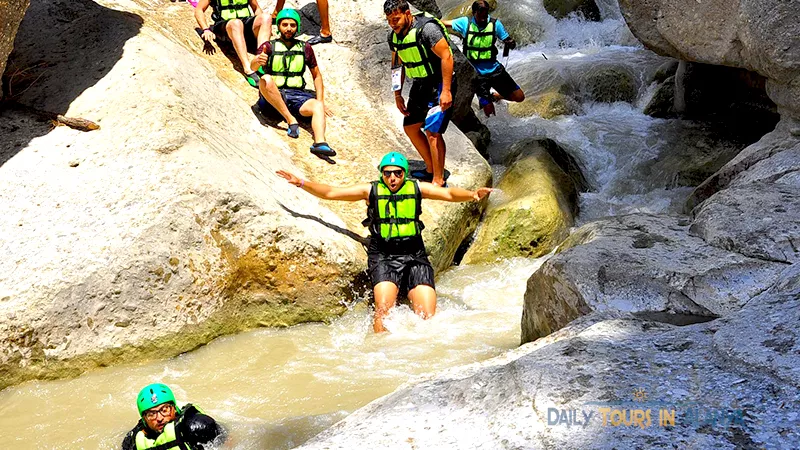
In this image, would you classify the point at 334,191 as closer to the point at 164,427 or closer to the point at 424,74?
the point at 424,74

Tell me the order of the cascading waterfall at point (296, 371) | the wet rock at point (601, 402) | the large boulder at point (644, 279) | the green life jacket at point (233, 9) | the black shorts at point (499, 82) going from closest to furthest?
the wet rock at point (601, 402) < the large boulder at point (644, 279) < the cascading waterfall at point (296, 371) < the green life jacket at point (233, 9) < the black shorts at point (499, 82)

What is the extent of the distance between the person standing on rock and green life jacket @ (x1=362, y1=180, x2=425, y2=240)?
0.86 m

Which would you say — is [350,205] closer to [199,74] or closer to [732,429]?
[199,74]

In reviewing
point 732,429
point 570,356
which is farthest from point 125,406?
point 732,429

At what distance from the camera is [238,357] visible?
531 centimetres

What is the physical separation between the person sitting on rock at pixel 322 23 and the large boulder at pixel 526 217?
267cm

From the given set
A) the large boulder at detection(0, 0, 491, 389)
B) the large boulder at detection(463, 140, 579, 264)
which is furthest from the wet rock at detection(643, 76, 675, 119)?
the large boulder at detection(0, 0, 491, 389)

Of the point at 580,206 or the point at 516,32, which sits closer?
the point at 580,206

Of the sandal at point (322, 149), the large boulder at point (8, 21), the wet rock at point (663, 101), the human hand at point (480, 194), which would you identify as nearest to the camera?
the large boulder at point (8, 21)

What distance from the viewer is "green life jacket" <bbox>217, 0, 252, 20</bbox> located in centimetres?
802

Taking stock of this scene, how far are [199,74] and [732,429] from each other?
5932mm

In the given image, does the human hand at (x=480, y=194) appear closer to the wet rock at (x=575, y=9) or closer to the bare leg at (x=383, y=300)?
the bare leg at (x=383, y=300)

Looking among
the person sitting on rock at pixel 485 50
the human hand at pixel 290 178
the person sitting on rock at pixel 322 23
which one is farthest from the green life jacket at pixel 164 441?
the person sitting on rock at pixel 485 50

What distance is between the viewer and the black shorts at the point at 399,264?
611 centimetres
